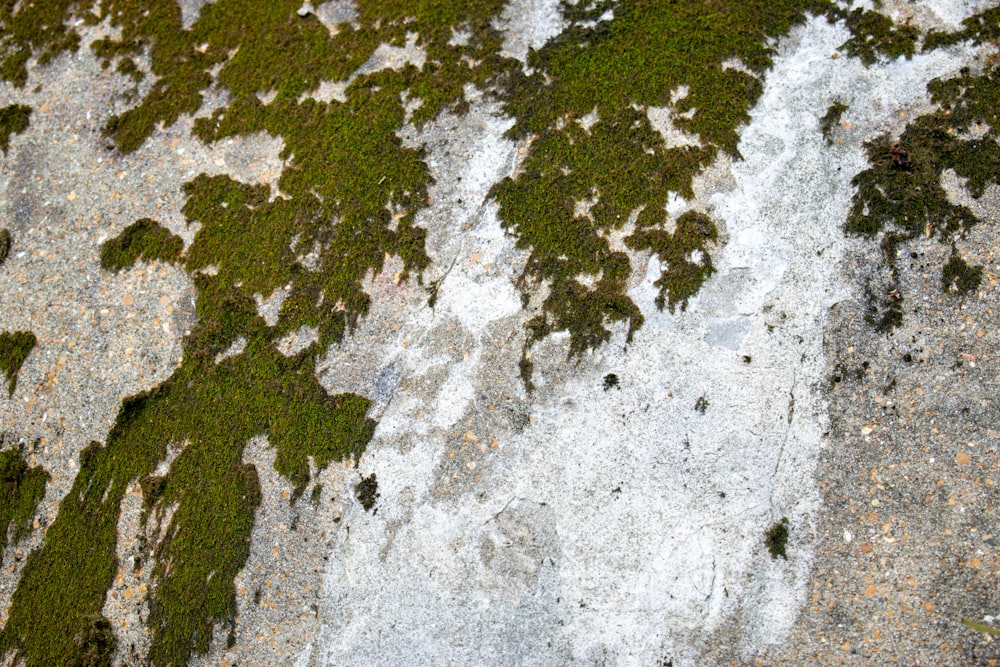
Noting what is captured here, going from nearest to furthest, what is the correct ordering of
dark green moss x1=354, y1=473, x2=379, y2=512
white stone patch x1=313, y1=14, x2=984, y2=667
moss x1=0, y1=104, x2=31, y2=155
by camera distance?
white stone patch x1=313, y1=14, x2=984, y2=667
dark green moss x1=354, y1=473, x2=379, y2=512
moss x1=0, y1=104, x2=31, y2=155

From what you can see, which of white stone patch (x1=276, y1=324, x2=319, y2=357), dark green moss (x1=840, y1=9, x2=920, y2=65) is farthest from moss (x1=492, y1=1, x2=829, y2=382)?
white stone patch (x1=276, y1=324, x2=319, y2=357)

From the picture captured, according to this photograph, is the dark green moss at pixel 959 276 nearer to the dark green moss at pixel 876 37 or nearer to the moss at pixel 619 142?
the moss at pixel 619 142

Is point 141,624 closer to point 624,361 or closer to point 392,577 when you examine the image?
point 392,577

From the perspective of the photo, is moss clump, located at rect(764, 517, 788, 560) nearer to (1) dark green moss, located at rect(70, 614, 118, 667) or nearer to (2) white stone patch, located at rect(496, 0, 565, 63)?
(2) white stone patch, located at rect(496, 0, 565, 63)

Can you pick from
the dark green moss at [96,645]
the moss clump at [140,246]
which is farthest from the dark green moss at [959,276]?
the dark green moss at [96,645]

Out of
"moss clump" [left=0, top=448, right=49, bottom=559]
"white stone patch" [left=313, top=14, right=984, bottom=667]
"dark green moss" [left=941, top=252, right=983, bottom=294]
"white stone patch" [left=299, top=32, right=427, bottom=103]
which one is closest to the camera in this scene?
"white stone patch" [left=313, top=14, right=984, bottom=667]

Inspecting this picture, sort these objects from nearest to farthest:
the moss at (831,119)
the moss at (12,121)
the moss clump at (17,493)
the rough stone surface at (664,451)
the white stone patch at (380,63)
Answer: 1. the rough stone surface at (664,451)
2. the moss at (831,119)
3. the moss clump at (17,493)
4. the white stone patch at (380,63)
5. the moss at (12,121)
